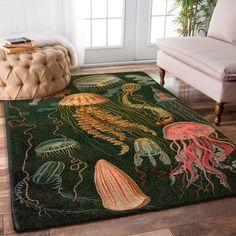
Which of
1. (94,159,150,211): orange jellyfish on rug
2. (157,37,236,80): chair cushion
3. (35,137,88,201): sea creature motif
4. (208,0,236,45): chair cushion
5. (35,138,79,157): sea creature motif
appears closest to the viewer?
(94,159,150,211): orange jellyfish on rug

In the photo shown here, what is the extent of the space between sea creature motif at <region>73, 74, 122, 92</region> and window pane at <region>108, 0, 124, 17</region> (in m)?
0.82

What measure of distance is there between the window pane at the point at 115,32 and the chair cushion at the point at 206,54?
938mm

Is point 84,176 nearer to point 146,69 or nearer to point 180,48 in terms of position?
point 180,48

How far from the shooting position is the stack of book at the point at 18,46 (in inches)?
133

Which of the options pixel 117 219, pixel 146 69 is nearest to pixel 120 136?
pixel 117 219

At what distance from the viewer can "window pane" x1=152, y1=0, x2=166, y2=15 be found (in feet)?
15.0

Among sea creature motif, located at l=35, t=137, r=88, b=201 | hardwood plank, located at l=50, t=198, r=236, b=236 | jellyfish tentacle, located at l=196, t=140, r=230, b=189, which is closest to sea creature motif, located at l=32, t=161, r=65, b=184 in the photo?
sea creature motif, located at l=35, t=137, r=88, b=201

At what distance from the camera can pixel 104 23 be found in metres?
4.49

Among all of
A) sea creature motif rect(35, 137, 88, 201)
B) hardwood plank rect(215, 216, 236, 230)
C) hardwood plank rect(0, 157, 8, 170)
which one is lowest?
hardwood plank rect(215, 216, 236, 230)

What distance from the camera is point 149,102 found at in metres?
3.39

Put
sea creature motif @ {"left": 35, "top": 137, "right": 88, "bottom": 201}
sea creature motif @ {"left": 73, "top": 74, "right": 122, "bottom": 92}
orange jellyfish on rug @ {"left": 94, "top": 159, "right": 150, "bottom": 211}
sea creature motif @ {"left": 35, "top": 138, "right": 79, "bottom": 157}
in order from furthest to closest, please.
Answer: sea creature motif @ {"left": 73, "top": 74, "right": 122, "bottom": 92}, sea creature motif @ {"left": 35, "top": 138, "right": 79, "bottom": 157}, sea creature motif @ {"left": 35, "top": 137, "right": 88, "bottom": 201}, orange jellyfish on rug @ {"left": 94, "top": 159, "right": 150, "bottom": 211}

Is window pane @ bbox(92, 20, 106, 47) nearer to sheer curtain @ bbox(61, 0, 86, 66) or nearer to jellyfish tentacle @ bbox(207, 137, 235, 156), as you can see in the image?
sheer curtain @ bbox(61, 0, 86, 66)

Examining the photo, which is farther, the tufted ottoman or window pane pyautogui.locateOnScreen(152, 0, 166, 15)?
window pane pyautogui.locateOnScreen(152, 0, 166, 15)

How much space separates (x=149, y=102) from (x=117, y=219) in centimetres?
159
